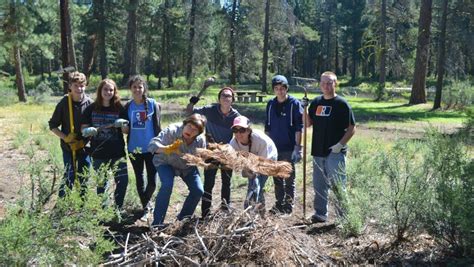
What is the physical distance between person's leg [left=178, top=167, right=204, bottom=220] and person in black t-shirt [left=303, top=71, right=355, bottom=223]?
1369 millimetres

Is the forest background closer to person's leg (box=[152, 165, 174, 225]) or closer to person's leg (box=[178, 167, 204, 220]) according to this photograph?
person's leg (box=[152, 165, 174, 225])

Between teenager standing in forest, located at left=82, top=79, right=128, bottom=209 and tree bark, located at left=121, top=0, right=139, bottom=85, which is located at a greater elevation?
tree bark, located at left=121, top=0, right=139, bottom=85

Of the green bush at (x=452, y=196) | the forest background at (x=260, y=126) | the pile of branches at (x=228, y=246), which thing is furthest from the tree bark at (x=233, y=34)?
the pile of branches at (x=228, y=246)

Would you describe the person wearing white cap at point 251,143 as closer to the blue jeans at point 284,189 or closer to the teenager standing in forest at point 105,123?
the blue jeans at point 284,189

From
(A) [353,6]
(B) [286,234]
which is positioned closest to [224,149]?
(B) [286,234]

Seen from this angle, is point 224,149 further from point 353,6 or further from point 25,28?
point 353,6

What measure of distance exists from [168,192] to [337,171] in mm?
1820

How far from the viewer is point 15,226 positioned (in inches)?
123

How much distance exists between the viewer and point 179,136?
544cm

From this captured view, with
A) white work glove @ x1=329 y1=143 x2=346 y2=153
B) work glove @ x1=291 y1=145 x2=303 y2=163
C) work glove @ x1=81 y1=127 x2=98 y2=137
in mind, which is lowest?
work glove @ x1=291 y1=145 x2=303 y2=163

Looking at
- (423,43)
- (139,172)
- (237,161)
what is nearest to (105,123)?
(139,172)

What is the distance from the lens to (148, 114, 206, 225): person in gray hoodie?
17.3ft

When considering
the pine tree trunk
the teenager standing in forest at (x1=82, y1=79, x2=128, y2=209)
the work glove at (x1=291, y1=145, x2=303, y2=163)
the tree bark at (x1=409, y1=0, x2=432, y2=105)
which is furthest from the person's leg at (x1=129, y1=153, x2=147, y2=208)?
the pine tree trunk

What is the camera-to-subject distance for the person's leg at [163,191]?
5285 millimetres
